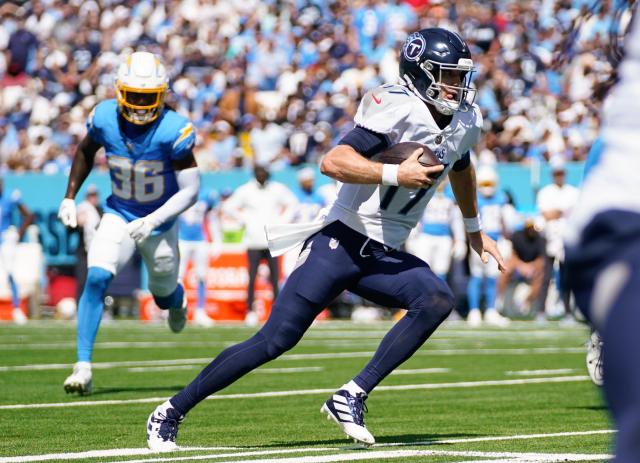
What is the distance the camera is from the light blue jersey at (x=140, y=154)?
27.2 feet

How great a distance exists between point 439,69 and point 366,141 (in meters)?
0.51

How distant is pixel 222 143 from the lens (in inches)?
808

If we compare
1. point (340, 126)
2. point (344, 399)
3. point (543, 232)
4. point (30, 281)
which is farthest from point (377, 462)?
point (340, 126)

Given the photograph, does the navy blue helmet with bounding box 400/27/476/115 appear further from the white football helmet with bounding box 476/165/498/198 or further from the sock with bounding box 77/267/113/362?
the white football helmet with bounding box 476/165/498/198

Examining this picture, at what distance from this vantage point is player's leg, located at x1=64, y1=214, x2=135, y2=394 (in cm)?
796

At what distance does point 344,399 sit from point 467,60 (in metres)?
1.48

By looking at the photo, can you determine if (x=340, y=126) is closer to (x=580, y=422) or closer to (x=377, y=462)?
(x=580, y=422)

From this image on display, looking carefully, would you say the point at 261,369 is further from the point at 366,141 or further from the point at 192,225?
the point at 192,225

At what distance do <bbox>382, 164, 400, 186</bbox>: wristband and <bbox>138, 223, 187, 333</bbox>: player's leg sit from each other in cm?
373

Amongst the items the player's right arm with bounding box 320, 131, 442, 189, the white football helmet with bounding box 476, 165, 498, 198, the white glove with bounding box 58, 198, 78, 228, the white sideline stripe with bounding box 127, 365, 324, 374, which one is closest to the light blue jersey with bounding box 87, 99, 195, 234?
the white glove with bounding box 58, 198, 78, 228

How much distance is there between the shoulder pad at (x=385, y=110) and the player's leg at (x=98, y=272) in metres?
3.14

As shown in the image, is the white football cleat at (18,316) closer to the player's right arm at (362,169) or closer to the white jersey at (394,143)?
the white jersey at (394,143)

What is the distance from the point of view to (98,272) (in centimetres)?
813

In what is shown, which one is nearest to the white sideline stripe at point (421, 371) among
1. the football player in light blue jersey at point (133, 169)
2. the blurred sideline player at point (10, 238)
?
the football player in light blue jersey at point (133, 169)
